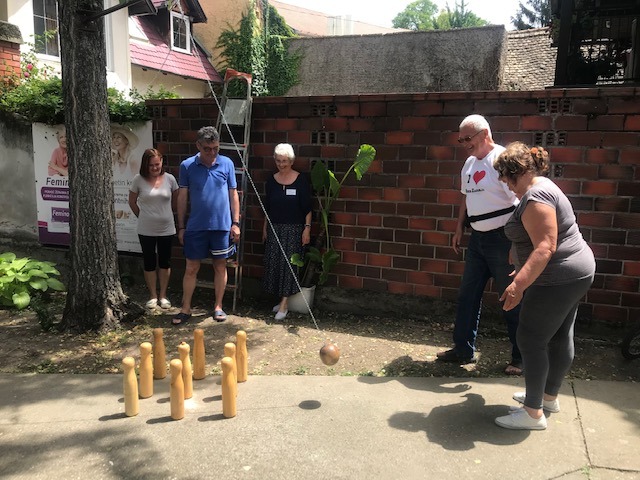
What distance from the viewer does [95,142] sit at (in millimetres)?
4938

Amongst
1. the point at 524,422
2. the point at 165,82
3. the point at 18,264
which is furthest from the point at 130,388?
the point at 165,82

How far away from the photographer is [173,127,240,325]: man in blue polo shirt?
17.4ft

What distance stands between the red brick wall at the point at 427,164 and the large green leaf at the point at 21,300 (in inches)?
86.7

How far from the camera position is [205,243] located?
542 centimetres

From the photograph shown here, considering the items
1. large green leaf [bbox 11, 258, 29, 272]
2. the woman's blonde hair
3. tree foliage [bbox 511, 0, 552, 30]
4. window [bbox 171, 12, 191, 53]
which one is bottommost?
large green leaf [bbox 11, 258, 29, 272]

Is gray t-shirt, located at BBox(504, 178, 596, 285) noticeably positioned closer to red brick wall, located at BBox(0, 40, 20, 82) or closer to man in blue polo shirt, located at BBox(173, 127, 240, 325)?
man in blue polo shirt, located at BBox(173, 127, 240, 325)

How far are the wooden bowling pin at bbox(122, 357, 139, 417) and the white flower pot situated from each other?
242cm

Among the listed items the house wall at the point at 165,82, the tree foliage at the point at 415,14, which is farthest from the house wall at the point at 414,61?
the tree foliage at the point at 415,14

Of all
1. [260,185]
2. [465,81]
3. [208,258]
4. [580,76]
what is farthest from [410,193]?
[465,81]

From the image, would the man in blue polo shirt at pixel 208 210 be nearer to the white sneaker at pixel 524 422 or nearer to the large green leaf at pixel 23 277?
the large green leaf at pixel 23 277

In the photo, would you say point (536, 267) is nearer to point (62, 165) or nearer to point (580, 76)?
point (580, 76)

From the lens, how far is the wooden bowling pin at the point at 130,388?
344cm

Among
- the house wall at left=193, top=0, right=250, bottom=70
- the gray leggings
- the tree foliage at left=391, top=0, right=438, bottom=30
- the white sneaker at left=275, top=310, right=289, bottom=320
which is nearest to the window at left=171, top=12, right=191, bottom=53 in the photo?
the house wall at left=193, top=0, right=250, bottom=70

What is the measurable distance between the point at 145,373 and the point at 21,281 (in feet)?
10.3
